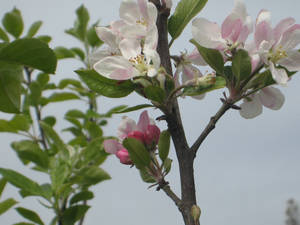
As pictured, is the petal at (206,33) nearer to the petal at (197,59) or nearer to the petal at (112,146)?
the petal at (197,59)

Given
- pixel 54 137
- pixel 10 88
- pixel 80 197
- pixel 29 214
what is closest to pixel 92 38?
pixel 54 137

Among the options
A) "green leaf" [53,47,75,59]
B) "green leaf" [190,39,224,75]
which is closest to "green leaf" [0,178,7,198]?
"green leaf" [190,39,224,75]

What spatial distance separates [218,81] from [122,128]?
0.28m

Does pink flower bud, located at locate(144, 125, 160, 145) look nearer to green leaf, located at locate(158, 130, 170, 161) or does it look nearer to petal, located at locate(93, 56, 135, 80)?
green leaf, located at locate(158, 130, 170, 161)

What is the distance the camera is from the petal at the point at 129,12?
0.90 metres

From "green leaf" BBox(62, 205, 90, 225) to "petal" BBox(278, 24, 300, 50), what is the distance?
4.44 feet

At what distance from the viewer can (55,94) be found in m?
2.89

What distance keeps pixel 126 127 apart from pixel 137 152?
13 cm

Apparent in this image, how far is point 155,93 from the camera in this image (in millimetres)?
772

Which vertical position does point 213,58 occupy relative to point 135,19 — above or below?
below

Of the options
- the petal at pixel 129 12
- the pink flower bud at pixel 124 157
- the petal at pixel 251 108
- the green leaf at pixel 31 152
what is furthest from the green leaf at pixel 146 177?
the green leaf at pixel 31 152

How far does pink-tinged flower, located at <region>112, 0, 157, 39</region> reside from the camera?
0.83 m

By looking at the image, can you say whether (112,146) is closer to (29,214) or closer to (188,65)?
(188,65)

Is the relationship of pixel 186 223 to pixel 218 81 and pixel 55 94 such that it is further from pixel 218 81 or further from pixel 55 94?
pixel 55 94
